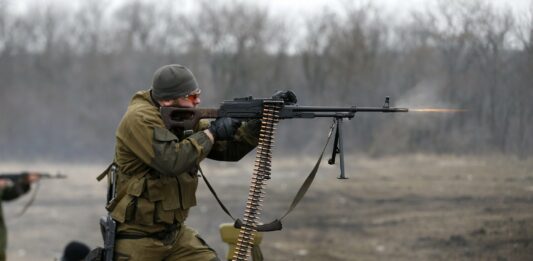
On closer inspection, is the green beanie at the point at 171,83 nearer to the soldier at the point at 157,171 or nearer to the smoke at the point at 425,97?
the soldier at the point at 157,171

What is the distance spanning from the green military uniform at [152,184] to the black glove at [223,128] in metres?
0.10

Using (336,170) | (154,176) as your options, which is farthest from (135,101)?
(336,170)

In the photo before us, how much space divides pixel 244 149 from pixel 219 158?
20 centimetres

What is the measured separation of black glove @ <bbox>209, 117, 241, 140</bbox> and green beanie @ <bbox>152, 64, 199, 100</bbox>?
0.86ft

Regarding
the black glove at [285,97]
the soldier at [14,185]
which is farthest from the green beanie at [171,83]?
the soldier at [14,185]

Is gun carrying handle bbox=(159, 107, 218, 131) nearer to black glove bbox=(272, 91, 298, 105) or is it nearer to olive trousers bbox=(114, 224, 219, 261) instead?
black glove bbox=(272, 91, 298, 105)

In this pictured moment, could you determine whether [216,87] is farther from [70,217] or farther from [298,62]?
[70,217]

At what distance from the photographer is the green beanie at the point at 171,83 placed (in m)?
5.35

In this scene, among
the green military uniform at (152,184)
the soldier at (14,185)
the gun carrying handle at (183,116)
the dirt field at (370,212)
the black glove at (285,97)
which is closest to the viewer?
the green military uniform at (152,184)

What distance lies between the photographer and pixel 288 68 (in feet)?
50.5

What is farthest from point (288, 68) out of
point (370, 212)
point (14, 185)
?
point (14, 185)

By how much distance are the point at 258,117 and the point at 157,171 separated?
0.72 metres

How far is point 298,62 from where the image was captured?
49.6 feet

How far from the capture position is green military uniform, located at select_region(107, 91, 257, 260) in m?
5.14
